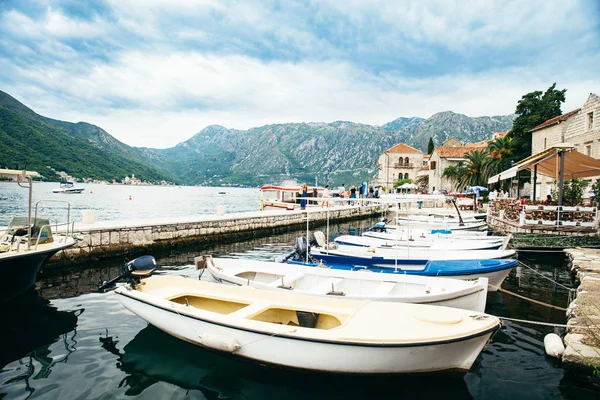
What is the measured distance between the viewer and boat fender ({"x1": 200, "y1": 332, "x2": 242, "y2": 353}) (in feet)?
16.1

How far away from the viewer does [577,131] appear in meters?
25.7

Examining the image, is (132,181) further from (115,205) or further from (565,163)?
(565,163)

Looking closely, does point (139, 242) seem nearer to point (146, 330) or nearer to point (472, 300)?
point (146, 330)

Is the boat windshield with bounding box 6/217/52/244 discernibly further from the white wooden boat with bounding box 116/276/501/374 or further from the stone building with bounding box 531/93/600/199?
the stone building with bounding box 531/93/600/199

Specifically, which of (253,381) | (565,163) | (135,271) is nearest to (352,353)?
(253,381)

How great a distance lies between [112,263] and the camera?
41.6 feet

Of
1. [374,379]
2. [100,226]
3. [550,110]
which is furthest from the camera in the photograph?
[550,110]

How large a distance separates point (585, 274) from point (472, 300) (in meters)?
4.66

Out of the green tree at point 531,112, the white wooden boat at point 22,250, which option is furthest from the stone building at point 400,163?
the white wooden boat at point 22,250

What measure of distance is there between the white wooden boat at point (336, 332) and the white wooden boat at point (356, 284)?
0.84 m

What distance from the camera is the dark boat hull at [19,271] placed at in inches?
288

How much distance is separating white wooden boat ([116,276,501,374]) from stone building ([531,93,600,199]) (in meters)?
21.5

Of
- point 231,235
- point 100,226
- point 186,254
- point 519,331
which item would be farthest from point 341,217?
point 519,331

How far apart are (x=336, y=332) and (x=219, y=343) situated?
68.8 inches
